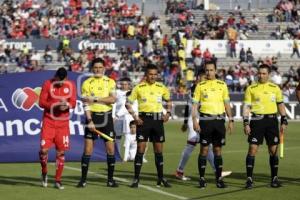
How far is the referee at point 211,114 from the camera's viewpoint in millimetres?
14445

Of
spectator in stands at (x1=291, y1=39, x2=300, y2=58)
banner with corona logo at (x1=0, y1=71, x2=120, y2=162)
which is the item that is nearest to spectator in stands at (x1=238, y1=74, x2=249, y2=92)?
spectator in stands at (x1=291, y1=39, x2=300, y2=58)

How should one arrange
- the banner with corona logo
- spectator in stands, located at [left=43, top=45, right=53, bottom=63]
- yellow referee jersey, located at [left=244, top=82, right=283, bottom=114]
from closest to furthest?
1. yellow referee jersey, located at [left=244, top=82, right=283, bottom=114]
2. the banner with corona logo
3. spectator in stands, located at [left=43, top=45, right=53, bottom=63]

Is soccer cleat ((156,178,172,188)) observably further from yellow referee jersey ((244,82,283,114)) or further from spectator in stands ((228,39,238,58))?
spectator in stands ((228,39,238,58))

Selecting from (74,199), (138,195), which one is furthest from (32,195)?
(138,195)

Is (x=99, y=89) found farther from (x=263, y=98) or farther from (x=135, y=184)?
(x=263, y=98)

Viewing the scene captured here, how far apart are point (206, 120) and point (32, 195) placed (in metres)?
3.33

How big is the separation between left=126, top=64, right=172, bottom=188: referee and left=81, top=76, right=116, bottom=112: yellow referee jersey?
1.39 ft

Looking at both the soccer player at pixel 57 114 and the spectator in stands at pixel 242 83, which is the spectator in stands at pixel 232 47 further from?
the soccer player at pixel 57 114

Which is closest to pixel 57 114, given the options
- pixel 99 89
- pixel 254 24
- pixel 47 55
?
pixel 99 89

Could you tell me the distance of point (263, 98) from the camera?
577 inches

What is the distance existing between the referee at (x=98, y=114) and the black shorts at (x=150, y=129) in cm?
52

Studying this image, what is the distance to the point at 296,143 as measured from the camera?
976 inches

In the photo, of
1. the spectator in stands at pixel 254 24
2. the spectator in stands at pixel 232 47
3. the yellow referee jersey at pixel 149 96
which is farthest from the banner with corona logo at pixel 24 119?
the spectator in stands at pixel 254 24

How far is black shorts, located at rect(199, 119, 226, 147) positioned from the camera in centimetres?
1441
